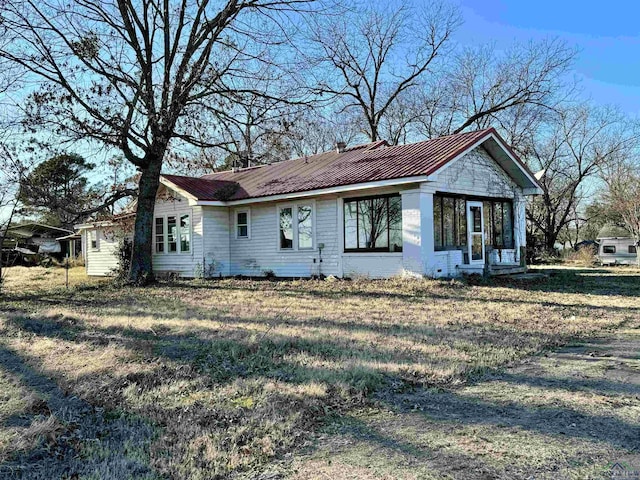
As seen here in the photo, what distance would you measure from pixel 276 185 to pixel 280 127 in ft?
10.3

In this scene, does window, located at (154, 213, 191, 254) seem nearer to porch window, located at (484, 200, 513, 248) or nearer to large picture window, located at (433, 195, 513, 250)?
large picture window, located at (433, 195, 513, 250)

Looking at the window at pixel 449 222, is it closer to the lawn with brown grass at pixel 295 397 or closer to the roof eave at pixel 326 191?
the roof eave at pixel 326 191

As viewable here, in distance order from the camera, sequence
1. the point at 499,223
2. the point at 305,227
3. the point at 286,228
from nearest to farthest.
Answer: the point at 305,227 → the point at 286,228 → the point at 499,223

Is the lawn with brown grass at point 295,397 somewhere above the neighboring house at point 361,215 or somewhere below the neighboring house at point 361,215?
below

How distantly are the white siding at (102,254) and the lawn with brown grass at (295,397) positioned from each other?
566 inches

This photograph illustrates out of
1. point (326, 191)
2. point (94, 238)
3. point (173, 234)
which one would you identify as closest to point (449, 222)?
point (326, 191)

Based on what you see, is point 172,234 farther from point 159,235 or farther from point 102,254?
point 102,254

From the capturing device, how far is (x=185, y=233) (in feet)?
63.6

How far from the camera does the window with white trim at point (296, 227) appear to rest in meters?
16.7

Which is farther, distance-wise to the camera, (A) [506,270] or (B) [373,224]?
(A) [506,270]

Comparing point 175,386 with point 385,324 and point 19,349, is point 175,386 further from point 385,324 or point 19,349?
point 385,324

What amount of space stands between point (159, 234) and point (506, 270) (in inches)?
521

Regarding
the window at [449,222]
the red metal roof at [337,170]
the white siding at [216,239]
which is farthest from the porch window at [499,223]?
the white siding at [216,239]

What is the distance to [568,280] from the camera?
15570mm
